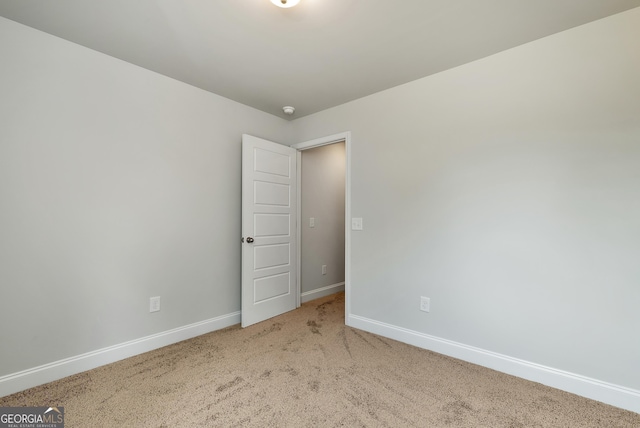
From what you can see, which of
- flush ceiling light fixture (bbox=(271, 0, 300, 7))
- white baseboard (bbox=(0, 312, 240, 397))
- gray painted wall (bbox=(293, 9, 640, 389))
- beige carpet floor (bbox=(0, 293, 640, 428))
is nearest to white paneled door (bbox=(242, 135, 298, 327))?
white baseboard (bbox=(0, 312, 240, 397))

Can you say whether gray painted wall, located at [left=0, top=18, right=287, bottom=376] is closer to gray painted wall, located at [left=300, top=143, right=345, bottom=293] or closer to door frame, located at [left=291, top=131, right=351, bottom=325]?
door frame, located at [left=291, top=131, right=351, bottom=325]

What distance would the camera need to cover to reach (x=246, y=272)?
2.95 metres

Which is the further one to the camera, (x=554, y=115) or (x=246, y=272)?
(x=246, y=272)

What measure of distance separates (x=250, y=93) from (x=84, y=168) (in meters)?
1.57

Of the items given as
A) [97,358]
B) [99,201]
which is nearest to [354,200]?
[99,201]

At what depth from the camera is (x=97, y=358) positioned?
6.93 feet

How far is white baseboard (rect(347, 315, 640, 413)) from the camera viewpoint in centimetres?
172

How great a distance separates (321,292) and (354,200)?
1681mm

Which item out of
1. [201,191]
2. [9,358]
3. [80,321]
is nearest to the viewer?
[9,358]

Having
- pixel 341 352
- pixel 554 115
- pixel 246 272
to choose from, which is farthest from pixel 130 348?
pixel 554 115

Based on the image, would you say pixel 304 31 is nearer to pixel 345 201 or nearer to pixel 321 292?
pixel 345 201

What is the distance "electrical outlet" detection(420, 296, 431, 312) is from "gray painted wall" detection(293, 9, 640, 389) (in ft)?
0.15

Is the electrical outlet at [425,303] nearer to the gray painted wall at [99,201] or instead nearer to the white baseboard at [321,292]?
the white baseboard at [321,292]

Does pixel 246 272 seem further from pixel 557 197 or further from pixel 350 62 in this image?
pixel 557 197
